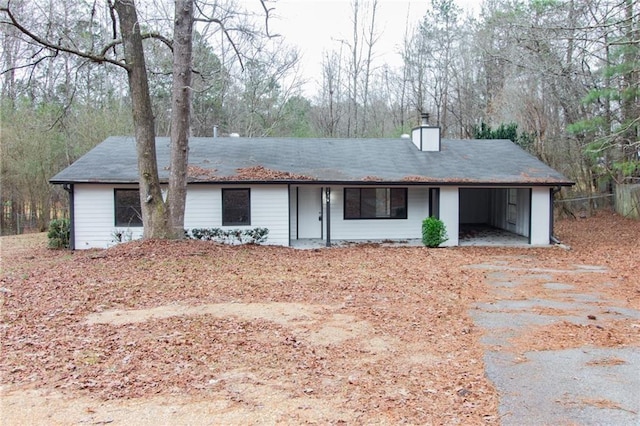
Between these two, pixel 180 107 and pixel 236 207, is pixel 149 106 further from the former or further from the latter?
pixel 236 207

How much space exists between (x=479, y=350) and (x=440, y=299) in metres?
2.36

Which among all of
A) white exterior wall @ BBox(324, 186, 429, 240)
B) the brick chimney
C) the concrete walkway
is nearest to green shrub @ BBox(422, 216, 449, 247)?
white exterior wall @ BBox(324, 186, 429, 240)

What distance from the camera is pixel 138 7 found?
12.4 metres

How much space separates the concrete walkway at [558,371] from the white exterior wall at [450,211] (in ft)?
23.5

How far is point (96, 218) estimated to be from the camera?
13.6m

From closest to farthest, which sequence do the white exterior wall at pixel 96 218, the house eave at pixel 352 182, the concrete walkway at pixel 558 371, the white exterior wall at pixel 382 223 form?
the concrete walkway at pixel 558 371 → the house eave at pixel 352 182 → the white exterior wall at pixel 96 218 → the white exterior wall at pixel 382 223

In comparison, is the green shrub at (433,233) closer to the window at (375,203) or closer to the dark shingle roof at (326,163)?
the dark shingle roof at (326,163)

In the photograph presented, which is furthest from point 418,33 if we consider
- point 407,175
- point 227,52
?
point 407,175

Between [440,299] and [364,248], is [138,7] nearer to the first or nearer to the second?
[364,248]

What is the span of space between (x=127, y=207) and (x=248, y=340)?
386 inches

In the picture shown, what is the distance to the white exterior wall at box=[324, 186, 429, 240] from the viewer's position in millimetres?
15156

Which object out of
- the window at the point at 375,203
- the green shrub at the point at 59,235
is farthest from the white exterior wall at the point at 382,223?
the green shrub at the point at 59,235

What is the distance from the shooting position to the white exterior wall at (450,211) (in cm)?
1454

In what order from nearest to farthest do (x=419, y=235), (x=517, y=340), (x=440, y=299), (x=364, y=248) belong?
1. (x=517, y=340)
2. (x=440, y=299)
3. (x=364, y=248)
4. (x=419, y=235)
